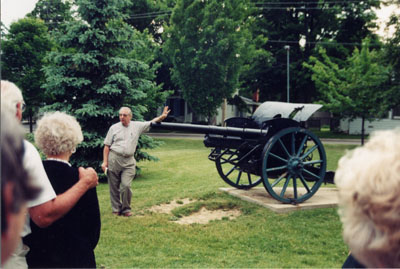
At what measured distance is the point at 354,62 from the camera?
21.3m

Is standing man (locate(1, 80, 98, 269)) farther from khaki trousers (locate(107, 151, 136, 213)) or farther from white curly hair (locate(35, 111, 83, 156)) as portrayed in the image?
khaki trousers (locate(107, 151, 136, 213))

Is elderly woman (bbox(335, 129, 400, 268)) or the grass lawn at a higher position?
elderly woman (bbox(335, 129, 400, 268))

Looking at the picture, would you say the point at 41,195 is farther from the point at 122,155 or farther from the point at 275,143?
the point at 275,143

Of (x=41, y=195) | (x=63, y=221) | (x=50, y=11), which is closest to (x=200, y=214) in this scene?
(x=63, y=221)

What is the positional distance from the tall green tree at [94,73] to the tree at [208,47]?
442 inches

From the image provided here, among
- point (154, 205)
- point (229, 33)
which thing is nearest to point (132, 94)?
point (154, 205)

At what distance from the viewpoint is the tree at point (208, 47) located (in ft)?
78.2

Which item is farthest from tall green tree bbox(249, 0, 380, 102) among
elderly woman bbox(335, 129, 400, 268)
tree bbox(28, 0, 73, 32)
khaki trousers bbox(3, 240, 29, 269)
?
elderly woman bbox(335, 129, 400, 268)

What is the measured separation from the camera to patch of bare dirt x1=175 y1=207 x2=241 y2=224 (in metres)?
7.13

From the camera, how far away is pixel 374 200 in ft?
3.12

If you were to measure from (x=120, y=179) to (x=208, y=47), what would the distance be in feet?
59.0

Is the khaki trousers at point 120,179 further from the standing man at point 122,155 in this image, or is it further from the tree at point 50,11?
the tree at point 50,11

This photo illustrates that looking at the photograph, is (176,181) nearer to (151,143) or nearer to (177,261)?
(151,143)

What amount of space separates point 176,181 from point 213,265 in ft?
20.9
